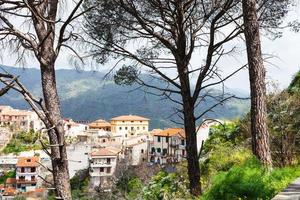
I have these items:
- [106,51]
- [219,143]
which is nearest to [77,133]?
[219,143]

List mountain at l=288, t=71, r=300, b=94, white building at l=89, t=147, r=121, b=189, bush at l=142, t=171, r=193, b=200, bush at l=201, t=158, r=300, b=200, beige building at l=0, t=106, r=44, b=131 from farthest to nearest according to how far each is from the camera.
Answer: beige building at l=0, t=106, r=44, b=131 → white building at l=89, t=147, r=121, b=189 → mountain at l=288, t=71, r=300, b=94 → bush at l=142, t=171, r=193, b=200 → bush at l=201, t=158, r=300, b=200

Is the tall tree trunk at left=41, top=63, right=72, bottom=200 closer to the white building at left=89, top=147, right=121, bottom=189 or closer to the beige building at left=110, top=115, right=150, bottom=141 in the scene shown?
the white building at left=89, top=147, right=121, bottom=189

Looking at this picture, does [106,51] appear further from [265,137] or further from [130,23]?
[265,137]

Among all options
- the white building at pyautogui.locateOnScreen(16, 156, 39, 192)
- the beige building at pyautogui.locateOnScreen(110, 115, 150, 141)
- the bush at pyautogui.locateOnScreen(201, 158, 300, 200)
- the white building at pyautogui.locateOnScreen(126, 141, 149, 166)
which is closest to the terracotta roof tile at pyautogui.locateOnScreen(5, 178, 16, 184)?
the white building at pyautogui.locateOnScreen(16, 156, 39, 192)

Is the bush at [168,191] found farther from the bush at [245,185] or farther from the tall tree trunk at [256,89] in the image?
the bush at [245,185]

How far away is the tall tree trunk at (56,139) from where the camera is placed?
4.66 meters

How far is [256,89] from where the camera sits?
5.79 meters

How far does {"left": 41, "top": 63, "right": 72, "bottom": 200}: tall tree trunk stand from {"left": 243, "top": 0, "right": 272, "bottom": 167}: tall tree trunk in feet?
7.77

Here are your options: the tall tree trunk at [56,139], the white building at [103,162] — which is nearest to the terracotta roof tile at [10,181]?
the white building at [103,162]

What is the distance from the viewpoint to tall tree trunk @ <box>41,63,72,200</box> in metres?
4.66

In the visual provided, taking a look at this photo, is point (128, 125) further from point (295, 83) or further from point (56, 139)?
point (56, 139)

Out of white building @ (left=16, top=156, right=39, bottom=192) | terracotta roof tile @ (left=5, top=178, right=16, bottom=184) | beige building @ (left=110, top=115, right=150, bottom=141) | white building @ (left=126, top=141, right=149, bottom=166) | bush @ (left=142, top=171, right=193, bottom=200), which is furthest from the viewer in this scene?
beige building @ (left=110, top=115, right=150, bottom=141)

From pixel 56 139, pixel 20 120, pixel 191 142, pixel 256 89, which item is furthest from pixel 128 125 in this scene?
pixel 56 139

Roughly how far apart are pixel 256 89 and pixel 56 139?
2.55 meters
